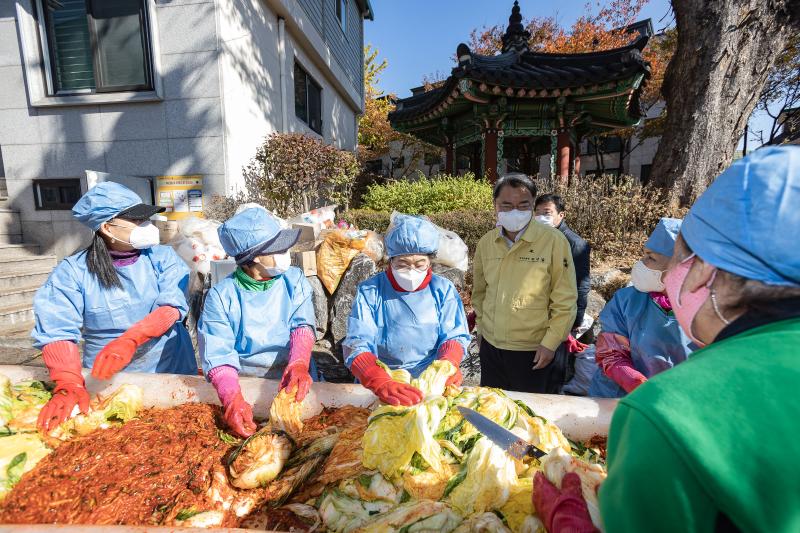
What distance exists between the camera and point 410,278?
226 cm

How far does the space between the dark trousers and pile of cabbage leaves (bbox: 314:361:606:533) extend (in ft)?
3.73

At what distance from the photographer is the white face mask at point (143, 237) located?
2363mm

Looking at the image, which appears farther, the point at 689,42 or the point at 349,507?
the point at 689,42

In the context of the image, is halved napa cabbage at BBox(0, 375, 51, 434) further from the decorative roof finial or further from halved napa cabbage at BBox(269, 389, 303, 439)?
the decorative roof finial

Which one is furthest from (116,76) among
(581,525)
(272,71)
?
(581,525)

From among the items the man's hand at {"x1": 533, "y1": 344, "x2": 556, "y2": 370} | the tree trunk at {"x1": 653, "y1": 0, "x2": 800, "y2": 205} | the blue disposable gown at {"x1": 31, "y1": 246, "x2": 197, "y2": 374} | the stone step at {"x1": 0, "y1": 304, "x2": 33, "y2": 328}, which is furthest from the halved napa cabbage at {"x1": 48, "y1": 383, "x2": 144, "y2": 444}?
the tree trunk at {"x1": 653, "y1": 0, "x2": 800, "y2": 205}

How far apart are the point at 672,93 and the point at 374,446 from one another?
26.3 feet

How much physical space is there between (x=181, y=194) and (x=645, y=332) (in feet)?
24.4

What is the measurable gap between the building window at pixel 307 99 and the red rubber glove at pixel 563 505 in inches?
413

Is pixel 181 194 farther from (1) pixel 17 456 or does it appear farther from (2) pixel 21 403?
(1) pixel 17 456

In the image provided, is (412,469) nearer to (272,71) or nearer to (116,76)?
(116,76)

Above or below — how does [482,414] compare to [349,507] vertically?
above

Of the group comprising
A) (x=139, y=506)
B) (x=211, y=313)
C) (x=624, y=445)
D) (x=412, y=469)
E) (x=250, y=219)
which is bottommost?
(x=139, y=506)

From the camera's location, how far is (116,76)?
6785mm
